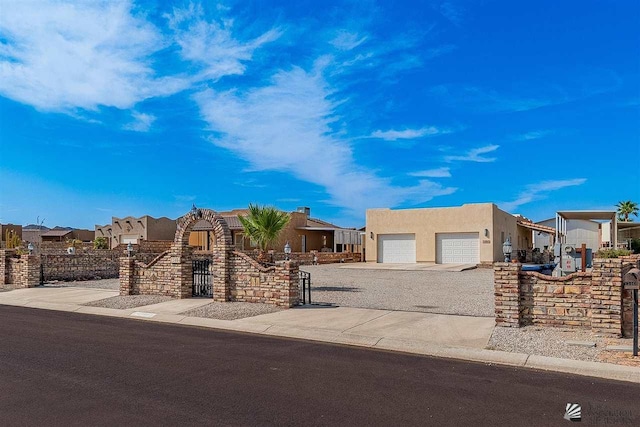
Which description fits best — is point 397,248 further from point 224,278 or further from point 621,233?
point 621,233

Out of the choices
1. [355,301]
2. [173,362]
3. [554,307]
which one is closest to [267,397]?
[173,362]

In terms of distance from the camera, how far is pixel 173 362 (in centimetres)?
813

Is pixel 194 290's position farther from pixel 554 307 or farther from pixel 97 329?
pixel 554 307

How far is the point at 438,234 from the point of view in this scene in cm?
3481

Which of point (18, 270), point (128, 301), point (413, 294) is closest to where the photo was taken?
point (128, 301)

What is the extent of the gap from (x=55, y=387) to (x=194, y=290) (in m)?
9.83

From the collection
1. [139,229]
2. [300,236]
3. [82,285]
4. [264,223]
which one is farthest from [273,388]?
[139,229]

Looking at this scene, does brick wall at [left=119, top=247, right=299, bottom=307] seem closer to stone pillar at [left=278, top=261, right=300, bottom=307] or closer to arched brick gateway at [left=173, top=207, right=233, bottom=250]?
stone pillar at [left=278, top=261, right=300, bottom=307]

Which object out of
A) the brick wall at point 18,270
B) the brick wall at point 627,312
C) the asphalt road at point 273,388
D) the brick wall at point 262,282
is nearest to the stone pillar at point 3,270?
the brick wall at point 18,270

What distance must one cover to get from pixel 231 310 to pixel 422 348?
241 inches

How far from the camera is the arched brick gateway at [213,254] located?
14875 mm

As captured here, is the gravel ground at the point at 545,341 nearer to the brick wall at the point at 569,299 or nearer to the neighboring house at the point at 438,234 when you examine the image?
the brick wall at the point at 569,299

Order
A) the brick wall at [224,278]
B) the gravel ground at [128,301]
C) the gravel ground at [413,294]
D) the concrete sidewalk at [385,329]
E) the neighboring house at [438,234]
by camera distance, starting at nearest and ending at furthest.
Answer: the concrete sidewalk at [385,329] → the gravel ground at [413,294] → the brick wall at [224,278] → the gravel ground at [128,301] → the neighboring house at [438,234]

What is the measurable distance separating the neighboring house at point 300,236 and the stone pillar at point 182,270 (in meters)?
23.8
